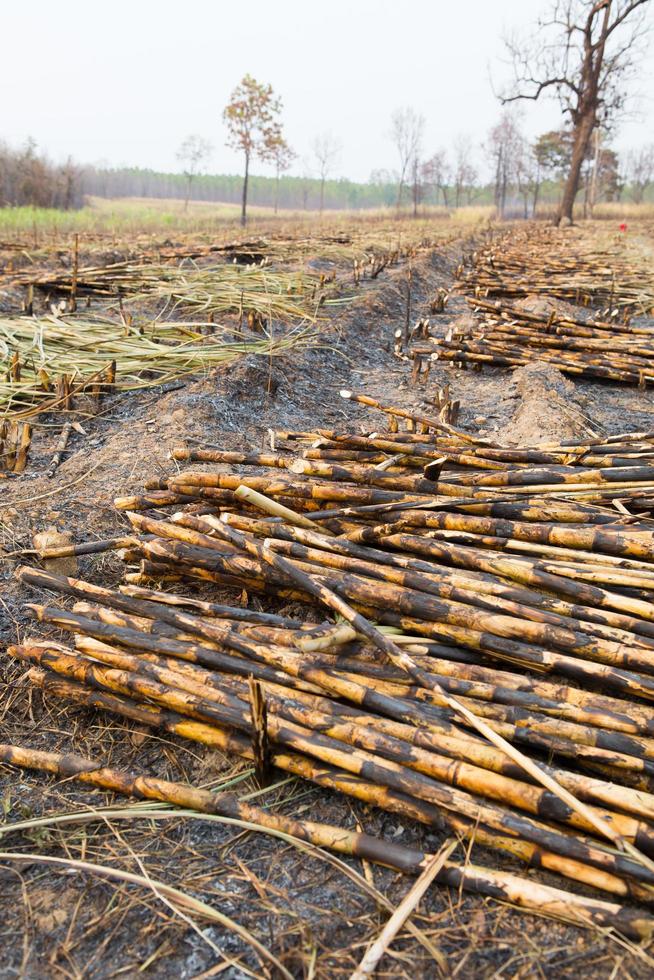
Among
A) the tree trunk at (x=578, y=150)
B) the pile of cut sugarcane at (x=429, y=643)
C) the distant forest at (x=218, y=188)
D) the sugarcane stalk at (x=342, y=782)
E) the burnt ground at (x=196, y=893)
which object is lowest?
the burnt ground at (x=196, y=893)

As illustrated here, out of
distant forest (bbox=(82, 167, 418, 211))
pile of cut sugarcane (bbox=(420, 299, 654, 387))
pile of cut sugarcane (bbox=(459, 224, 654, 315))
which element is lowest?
pile of cut sugarcane (bbox=(420, 299, 654, 387))

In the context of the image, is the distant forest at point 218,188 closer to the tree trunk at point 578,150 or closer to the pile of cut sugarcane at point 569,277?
the tree trunk at point 578,150

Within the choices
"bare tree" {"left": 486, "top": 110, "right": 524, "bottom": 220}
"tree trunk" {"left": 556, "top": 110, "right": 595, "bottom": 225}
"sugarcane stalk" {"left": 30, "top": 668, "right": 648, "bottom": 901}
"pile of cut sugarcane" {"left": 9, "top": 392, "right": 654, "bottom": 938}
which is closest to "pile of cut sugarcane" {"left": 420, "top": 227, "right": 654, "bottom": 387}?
"pile of cut sugarcane" {"left": 9, "top": 392, "right": 654, "bottom": 938}

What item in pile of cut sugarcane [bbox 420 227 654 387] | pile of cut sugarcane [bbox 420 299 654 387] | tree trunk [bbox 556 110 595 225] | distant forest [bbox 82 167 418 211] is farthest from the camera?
distant forest [bbox 82 167 418 211]

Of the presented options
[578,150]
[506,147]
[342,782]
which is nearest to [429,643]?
[342,782]

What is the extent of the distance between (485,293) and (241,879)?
9.65 m

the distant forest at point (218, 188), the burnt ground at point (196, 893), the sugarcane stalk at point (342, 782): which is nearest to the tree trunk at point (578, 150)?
the burnt ground at point (196, 893)

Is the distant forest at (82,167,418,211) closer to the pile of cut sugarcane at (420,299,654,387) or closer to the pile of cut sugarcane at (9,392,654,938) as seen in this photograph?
the pile of cut sugarcane at (420,299,654,387)

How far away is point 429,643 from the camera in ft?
7.11

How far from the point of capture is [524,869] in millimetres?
1656

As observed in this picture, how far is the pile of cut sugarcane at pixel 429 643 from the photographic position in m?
1.69

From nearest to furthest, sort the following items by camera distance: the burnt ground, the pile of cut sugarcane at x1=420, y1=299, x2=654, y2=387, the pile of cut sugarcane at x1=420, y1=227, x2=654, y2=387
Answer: the burnt ground → the pile of cut sugarcane at x1=420, y1=299, x2=654, y2=387 → the pile of cut sugarcane at x1=420, y1=227, x2=654, y2=387

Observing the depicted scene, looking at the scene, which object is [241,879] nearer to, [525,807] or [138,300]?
[525,807]

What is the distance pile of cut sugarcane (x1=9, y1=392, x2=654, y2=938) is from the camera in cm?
169
